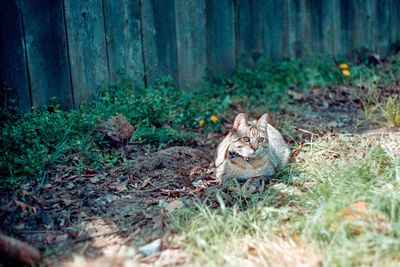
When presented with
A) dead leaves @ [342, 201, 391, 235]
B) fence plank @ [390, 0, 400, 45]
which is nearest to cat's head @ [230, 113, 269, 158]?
dead leaves @ [342, 201, 391, 235]

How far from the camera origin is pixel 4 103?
15.6 ft

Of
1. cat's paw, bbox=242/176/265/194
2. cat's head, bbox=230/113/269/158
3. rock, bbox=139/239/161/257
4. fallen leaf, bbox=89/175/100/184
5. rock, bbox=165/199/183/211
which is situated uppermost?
cat's head, bbox=230/113/269/158

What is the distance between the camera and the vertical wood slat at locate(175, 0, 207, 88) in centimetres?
600

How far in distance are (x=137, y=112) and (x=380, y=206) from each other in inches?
102

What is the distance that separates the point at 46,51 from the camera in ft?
16.3

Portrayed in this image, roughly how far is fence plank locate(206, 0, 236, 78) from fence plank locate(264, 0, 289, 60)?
0.55 meters

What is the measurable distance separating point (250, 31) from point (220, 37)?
47cm

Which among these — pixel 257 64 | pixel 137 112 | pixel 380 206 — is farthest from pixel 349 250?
pixel 257 64

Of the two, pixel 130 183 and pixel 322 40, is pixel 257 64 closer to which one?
pixel 322 40

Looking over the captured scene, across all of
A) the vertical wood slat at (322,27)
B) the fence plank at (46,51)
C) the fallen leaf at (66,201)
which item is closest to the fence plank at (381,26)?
the vertical wood slat at (322,27)

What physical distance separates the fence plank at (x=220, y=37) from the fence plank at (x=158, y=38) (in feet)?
1.69

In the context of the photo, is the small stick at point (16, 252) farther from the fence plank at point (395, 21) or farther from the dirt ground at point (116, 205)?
the fence plank at point (395, 21)

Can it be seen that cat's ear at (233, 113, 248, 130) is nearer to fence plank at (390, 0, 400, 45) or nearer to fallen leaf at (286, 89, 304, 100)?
fallen leaf at (286, 89, 304, 100)

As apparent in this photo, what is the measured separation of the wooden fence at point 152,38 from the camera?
487 cm
